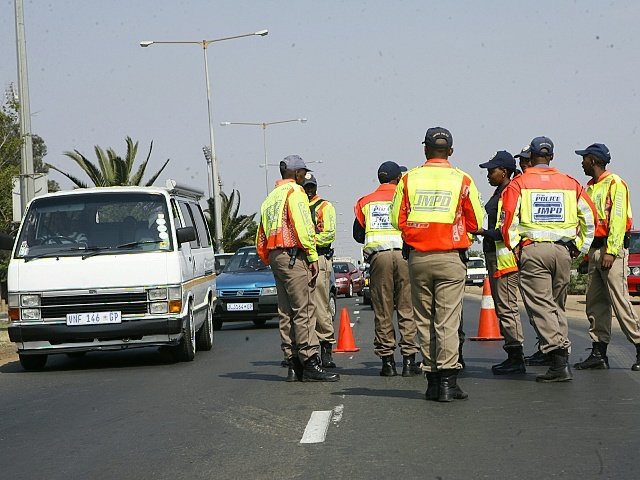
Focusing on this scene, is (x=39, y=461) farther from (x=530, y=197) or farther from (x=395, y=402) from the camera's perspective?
(x=530, y=197)

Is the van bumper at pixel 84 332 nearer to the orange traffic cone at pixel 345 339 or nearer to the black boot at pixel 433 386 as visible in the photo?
the orange traffic cone at pixel 345 339

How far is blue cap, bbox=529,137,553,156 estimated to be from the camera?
10812mm

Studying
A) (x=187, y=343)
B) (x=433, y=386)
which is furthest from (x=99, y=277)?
(x=433, y=386)

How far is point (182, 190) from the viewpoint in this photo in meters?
15.9

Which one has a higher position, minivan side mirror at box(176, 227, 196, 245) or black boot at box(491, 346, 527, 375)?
minivan side mirror at box(176, 227, 196, 245)

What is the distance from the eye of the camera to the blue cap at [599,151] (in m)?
11.5

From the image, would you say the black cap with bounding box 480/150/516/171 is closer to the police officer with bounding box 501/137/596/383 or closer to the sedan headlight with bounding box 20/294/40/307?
the police officer with bounding box 501/137/596/383

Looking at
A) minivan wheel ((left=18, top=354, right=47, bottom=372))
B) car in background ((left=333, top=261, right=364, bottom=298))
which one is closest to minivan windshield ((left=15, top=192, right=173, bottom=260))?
minivan wheel ((left=18, top=354, right=47, bottom=372))

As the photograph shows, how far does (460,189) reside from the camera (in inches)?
376

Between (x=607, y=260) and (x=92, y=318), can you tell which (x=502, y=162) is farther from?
(x=92, y=318)

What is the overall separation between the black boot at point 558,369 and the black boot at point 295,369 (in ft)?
7.48

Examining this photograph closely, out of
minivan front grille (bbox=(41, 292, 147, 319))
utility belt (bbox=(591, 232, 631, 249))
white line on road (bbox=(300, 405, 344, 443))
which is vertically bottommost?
white line on road (bbox=(300, 405, 344, 443))

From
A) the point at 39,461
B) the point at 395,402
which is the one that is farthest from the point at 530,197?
the point at 39,461

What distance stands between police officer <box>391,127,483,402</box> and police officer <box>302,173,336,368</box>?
11.4 feet
